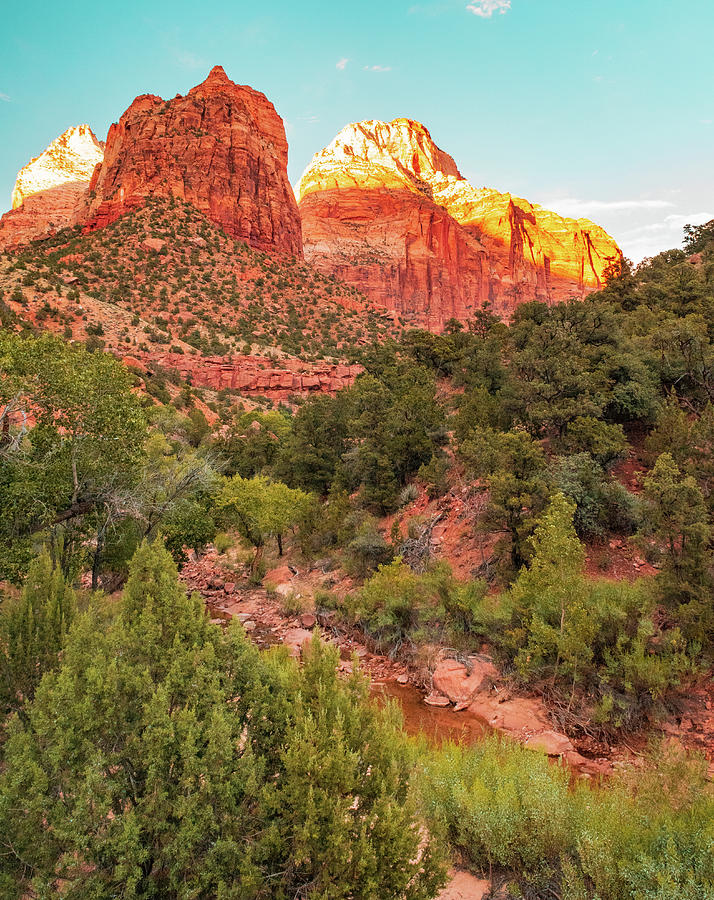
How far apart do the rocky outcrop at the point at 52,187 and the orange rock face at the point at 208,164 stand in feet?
34.3

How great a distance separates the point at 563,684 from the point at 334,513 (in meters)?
11.2

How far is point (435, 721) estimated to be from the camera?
32.4 feet

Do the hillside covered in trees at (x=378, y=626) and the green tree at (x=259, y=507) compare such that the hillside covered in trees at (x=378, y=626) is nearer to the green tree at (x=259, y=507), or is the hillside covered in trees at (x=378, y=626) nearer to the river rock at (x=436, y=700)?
the green tree at (x=259, y=507)

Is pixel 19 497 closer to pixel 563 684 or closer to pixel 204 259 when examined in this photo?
pixel 563 684

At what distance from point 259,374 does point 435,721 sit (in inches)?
1453

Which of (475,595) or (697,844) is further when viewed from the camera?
(475,595)

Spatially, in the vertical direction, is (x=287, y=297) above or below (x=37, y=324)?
above

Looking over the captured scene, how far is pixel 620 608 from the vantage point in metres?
9.85

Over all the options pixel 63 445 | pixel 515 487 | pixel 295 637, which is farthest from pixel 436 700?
pixel 63 445

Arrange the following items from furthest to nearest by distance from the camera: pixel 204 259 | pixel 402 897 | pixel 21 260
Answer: pixel 204 259 → pixel 21 260 → pixel 402 897

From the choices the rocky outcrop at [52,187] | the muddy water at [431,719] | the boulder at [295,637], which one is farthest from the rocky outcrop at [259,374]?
the rocky outcrop at [52,187]

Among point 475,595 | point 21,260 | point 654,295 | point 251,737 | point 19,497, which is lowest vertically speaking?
point 475,595

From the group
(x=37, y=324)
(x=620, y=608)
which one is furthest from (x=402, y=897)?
(x=37, y=324)

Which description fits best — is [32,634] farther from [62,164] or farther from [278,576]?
[62,164]
